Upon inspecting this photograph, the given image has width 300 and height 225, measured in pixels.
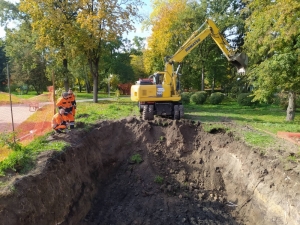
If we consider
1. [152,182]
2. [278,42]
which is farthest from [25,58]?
[278,42]

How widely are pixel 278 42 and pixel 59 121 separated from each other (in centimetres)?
1030

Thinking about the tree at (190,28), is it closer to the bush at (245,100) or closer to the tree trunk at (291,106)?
the bush at (245,100)

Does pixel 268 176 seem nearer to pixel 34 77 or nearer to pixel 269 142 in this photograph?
pixel 269 142

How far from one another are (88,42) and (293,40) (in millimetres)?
13025

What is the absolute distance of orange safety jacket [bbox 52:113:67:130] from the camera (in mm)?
8242

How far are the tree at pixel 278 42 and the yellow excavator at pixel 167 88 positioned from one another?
5.11 feet

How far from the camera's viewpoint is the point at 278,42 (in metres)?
11.9

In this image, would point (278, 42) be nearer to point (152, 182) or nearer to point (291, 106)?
point (291, 106)

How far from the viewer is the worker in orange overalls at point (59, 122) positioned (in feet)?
27.0

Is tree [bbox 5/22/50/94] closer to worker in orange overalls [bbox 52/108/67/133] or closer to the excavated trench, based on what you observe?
worker in orange overalls [bbox 52/108/67/133]

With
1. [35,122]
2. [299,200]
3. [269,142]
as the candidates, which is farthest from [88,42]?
[299,200]

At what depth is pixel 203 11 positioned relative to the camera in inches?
984

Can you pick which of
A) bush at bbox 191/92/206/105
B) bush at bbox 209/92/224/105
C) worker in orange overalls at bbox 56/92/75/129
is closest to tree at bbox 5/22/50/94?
bush at bbox 191/92/206/105

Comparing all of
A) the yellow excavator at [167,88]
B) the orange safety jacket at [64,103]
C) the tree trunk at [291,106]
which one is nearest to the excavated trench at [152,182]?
the orange safety jacket at [64,103]
